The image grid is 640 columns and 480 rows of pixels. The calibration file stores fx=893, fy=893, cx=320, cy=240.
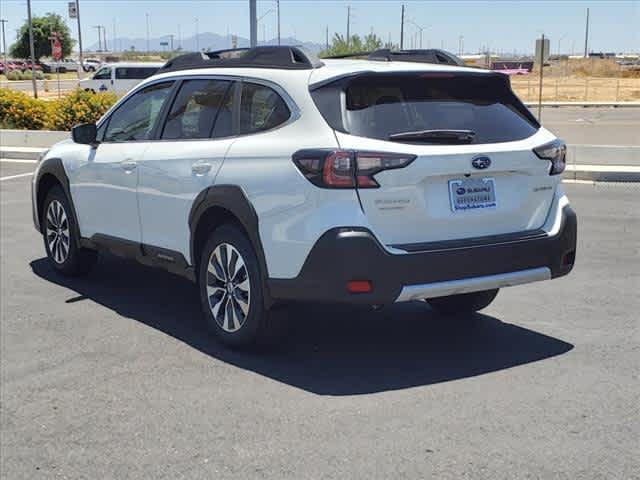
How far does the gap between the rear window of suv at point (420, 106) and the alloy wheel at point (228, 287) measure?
1135mm

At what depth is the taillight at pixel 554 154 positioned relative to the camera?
5.52 m

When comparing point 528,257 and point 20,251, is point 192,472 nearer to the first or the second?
point 528,257

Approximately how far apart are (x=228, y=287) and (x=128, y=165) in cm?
154

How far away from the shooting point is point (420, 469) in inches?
158

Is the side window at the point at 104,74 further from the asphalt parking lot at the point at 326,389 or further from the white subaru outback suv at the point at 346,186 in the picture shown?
the white subaru outback suv at the point at 346,186

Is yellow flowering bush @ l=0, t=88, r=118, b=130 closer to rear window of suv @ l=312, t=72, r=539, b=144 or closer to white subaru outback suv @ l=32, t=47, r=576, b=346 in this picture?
white subaru outback suv @ l=32, t=47, r=576, b=346

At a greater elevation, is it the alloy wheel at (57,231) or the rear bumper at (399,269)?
the rear bumper at (399,269)

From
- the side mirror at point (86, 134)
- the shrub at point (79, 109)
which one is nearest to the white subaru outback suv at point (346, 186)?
the side mirror at point (86, 134)

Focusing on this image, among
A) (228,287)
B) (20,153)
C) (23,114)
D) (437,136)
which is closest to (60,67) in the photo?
(23,114)

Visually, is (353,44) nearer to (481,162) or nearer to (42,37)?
(481,162)

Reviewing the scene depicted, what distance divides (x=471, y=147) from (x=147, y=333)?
2688 mm

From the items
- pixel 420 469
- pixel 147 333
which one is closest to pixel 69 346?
pixel 147 333

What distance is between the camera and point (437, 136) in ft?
17.0

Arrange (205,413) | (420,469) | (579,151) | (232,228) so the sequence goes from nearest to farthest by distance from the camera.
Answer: (420,469) → (205,413) → (232,228) → (579,151)
